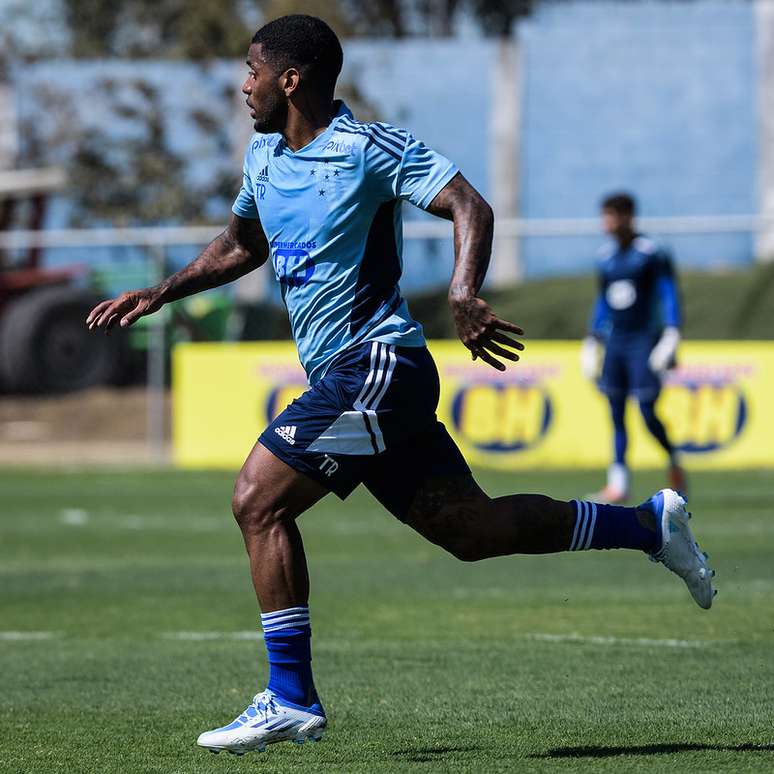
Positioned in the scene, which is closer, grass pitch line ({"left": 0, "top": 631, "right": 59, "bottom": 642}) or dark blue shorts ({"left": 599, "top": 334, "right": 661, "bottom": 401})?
grass pitch line ({"left": 0, "top": 631, "right": 59, "bottom": 642})

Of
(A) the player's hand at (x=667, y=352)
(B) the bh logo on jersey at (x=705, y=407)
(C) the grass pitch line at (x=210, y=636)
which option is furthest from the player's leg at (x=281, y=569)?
(B) the bh logo on jersey at (x=705, y=407)

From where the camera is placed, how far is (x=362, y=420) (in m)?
5.28

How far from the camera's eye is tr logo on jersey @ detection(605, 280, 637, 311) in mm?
14453

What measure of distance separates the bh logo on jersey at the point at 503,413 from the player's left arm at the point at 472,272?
13.7 meters

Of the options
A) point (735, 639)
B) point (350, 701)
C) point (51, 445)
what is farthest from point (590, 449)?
point (350, 701)

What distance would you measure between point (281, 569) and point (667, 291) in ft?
30.8

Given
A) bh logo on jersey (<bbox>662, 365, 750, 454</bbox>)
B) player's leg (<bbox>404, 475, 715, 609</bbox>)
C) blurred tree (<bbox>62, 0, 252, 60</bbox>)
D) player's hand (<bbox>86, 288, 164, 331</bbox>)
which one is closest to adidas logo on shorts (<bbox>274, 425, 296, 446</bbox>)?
player's leg (<bbox>404, 475, 715, 609</bbox>)

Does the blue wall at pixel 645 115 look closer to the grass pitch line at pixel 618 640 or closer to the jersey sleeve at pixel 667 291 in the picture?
the jersey sleeve at pixel 667 291

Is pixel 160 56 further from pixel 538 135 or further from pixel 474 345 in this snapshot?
pixel 474 345

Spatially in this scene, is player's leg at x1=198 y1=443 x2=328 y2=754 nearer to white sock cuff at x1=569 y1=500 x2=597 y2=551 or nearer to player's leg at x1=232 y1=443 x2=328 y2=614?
player's leg at x1=232 y1=443 x2=328 y2=614

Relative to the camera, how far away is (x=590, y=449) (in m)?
18.8

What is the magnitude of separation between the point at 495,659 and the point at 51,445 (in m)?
18.1

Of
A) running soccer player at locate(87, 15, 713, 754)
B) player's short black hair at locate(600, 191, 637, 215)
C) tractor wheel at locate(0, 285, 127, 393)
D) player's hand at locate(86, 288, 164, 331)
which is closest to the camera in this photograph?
running soccer player at locate(87, 15, 713, 754)

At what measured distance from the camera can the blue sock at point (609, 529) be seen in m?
5.54
